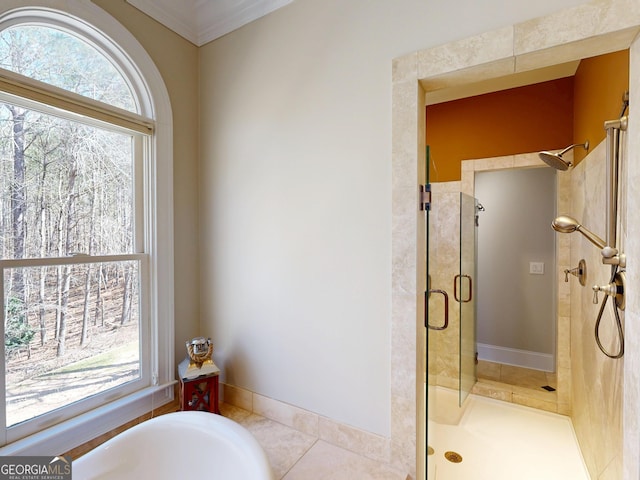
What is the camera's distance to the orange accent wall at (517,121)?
81.4 inches

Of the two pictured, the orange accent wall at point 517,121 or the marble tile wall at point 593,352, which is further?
the orange accent wall at point 517,121

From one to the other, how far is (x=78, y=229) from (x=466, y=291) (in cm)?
264

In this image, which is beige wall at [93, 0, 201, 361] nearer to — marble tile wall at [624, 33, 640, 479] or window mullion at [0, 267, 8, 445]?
window mullion at [0, 267, 8, 445]

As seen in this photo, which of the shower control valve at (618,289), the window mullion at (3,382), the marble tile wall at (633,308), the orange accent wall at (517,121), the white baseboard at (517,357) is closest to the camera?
the marble tile wall at (633,308)

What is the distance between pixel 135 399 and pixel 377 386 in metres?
1.27

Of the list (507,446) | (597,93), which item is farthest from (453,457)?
(597,93)

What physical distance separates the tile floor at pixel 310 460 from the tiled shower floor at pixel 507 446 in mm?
489

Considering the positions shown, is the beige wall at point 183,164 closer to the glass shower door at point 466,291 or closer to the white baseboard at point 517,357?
the glass shower door at point 466,291

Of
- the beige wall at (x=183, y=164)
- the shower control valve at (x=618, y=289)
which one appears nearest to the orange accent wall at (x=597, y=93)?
the shower control valve at (x=618, y=289)

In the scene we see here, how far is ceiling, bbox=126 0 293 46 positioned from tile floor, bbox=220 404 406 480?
88.5 inches

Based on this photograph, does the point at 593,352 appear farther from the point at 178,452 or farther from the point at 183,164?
the point at 183,164

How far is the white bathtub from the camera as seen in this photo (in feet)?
3.91

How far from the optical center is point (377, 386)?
1426 mm

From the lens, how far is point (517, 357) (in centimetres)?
323
